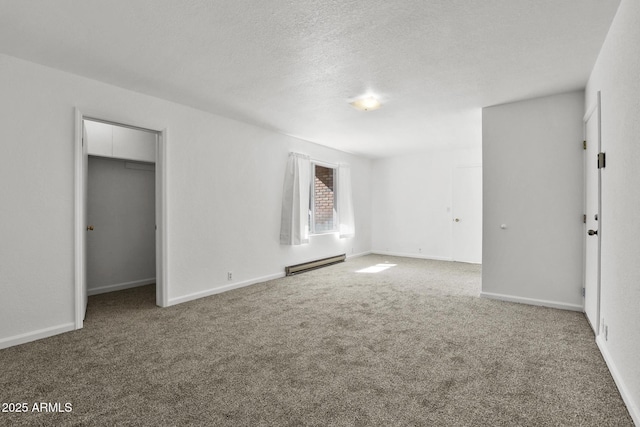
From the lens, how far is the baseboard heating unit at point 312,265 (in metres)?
5.46

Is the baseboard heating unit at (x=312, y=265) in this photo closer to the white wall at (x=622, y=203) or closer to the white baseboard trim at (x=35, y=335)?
the white baseboard trim at (x=35, y=335)

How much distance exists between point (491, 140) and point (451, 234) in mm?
3389

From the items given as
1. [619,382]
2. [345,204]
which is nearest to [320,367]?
[619,382]

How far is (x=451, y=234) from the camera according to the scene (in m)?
7.00

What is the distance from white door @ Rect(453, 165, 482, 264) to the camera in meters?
6.68

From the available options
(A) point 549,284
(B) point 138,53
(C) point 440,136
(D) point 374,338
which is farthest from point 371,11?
(C) point 440,136

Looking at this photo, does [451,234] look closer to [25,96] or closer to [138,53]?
[138,53]

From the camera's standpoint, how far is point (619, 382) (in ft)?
6.39

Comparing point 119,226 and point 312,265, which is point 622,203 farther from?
point 119,226

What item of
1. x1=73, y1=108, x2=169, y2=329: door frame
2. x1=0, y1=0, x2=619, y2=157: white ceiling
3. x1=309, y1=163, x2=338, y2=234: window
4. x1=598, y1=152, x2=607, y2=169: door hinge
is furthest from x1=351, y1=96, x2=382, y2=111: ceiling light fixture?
x1=309, y1=163, x2=338, y2=234: window

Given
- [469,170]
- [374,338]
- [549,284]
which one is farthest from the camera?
[469,170]

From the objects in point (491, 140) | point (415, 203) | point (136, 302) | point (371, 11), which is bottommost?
point (136, 302)

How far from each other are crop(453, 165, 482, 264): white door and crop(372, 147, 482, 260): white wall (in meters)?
0.12

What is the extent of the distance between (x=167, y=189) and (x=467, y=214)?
19.2 ft
